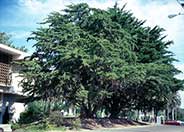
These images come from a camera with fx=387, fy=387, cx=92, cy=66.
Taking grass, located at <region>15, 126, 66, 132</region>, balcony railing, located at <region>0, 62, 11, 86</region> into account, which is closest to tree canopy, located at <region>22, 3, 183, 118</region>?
balcony railing, located at <region>0, 62, 11, 86</region>

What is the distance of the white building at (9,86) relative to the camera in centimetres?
3866

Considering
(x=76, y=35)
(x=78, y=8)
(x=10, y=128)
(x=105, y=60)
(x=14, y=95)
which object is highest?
(x=78, y=8)

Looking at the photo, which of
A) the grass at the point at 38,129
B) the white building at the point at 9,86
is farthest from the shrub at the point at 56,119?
the white building at the point at 9,86

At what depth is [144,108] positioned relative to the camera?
2195 inches

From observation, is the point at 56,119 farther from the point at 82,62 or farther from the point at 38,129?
the point at 82,62

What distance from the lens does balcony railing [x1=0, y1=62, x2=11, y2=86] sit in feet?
125

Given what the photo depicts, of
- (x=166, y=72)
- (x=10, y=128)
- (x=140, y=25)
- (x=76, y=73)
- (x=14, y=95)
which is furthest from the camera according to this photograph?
(x=140, y=25)

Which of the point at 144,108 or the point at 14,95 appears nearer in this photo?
the point at 14,95

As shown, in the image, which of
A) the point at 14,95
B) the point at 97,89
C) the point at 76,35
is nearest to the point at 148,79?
the point at 97,89

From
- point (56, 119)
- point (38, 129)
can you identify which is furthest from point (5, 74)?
point (38, 129)

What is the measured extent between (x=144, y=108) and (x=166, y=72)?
33.8ft

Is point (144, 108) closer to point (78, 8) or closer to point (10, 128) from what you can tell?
point (78, 8)

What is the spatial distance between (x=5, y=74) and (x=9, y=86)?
1.32m

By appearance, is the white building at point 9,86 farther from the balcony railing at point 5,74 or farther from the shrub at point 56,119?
the shrub at point 56,119
